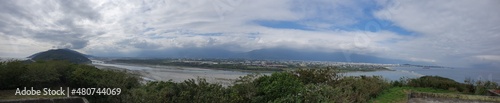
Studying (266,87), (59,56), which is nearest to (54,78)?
(266,87)

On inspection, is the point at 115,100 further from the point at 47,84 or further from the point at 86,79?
the point at 47,84

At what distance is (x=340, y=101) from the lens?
33.9 feet

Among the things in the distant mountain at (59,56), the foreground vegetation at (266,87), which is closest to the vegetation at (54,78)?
the foreground vegetation at (266,87)

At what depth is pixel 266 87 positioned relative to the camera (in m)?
12.7

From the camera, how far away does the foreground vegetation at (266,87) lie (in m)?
11.8

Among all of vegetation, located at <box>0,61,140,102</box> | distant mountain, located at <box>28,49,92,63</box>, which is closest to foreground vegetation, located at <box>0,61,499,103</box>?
vegetation, located at <box>0,61,140,102</box>

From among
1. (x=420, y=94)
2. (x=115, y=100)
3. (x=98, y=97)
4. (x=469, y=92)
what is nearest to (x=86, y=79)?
(x=98, y=97)

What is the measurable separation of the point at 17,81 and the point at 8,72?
1.11m

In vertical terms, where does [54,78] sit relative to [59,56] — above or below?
below

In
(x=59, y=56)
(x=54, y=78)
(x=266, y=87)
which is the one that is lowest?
(x=54, y=78)

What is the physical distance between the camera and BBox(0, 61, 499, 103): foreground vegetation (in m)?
11.8

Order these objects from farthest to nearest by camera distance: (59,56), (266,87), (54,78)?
(59,56) → (54,78) → (266,87)

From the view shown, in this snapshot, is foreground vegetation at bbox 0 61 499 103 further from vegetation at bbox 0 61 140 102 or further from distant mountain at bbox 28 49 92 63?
distant mountain at bbox 28 49 92 63

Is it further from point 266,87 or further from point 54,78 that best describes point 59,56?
point 266,87
